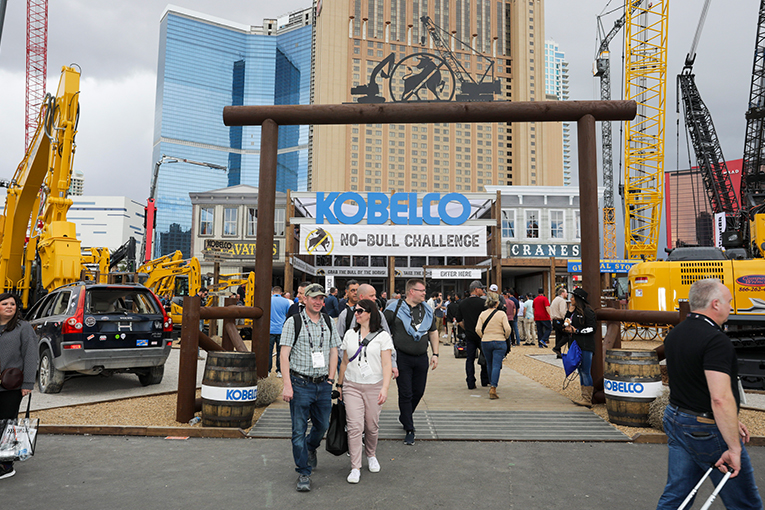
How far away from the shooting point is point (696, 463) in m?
3.07

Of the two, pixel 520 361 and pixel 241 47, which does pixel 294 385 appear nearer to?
pixel 520 361

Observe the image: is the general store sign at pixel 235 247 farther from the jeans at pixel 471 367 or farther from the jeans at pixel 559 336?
the jeans at pixel 471 367

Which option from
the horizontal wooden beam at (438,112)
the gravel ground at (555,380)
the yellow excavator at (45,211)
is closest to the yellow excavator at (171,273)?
the yellow excavator at (45,211)

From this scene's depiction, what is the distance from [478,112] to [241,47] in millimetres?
154735

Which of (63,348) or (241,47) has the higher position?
(241,47)

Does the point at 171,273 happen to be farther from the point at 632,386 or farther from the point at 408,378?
the point at 632,386

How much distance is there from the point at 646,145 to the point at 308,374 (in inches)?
1554

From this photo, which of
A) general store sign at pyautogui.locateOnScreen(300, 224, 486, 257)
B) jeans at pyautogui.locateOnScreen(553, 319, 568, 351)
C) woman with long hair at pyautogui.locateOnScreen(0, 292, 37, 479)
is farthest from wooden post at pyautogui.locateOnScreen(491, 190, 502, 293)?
woman with long hair at pyautogui.locateOnScreen(0, 292, 37, 479)

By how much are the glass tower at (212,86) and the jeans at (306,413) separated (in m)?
139

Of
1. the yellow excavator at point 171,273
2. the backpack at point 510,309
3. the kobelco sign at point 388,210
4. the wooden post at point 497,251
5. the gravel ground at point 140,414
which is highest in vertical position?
the kobelco sign at point 388,210

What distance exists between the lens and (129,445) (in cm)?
589

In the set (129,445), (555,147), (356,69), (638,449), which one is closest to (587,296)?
(638,449)

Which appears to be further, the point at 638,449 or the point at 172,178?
the point at 172,178

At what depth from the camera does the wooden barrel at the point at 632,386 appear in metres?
6.57
